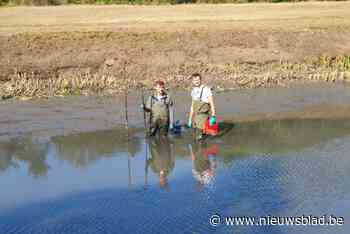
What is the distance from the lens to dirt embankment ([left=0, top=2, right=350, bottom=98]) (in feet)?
67.8

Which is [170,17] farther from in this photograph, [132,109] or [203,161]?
[203,161]

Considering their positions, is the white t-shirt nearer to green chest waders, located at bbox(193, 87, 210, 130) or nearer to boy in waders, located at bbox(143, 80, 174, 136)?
green chest waders, located at bbox(193, 87, 210, 130)

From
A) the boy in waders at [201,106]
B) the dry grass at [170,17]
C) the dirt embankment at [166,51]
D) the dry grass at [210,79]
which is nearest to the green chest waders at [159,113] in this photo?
the boy in waders at [201,106]

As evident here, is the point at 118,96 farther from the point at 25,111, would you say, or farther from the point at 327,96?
the point at 327,96

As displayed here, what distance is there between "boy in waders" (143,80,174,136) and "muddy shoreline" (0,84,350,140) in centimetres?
144

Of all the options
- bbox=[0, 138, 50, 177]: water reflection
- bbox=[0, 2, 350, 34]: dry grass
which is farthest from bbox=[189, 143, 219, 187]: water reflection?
bbox=[0, 2, 350, 34]: dry grass

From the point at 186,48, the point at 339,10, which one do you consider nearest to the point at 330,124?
the point at 186,48

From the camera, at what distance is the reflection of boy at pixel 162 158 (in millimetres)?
12258

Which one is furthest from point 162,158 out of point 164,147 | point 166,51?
point 166,51

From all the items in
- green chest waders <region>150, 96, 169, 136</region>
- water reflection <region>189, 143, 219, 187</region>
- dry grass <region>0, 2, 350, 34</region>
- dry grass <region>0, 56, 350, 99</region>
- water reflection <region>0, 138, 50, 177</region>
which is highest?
dry grass <region>0, 2, 350, 34</region>

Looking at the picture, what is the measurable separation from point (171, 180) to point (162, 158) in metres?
1.37

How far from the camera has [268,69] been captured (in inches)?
900

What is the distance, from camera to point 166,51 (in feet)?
80.9

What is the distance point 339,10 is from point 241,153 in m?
26.0
